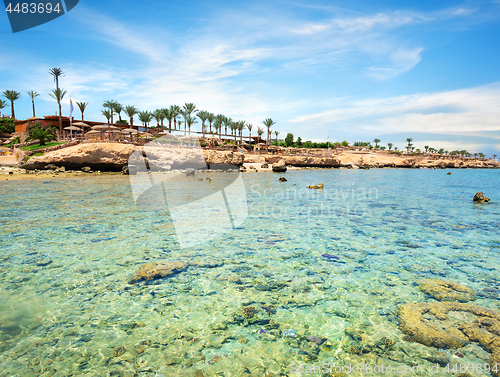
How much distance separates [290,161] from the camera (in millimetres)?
67688

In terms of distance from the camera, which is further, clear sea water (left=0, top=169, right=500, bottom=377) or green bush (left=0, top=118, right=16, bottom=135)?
green bush (left=0, top=118, right=16, bottom=135)

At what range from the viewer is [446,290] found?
4746mm

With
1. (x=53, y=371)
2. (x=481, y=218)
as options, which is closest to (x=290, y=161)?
(x=481, y=218)

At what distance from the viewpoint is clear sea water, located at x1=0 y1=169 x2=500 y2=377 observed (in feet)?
10.2

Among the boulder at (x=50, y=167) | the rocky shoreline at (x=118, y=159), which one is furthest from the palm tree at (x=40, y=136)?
the boulder at (x=50, y=167)

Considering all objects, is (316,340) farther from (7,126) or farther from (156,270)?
(7,126)

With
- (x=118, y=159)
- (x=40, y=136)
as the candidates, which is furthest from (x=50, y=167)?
(x=118, y=159)

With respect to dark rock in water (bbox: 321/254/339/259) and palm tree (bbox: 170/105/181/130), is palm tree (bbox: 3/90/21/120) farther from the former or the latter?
dark rock in water (bbox: 321/254/339/259)

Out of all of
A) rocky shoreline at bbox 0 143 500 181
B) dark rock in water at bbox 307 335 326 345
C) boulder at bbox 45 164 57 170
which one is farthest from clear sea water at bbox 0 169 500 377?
boulder at bbox 45 164 57 170

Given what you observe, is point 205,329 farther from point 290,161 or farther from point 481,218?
point 290,161

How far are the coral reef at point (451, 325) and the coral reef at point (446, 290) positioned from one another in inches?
11.9

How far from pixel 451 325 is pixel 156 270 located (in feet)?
17.4

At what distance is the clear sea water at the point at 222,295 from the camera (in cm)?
311

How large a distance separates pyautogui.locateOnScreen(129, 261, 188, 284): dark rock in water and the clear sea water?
0.73ft
